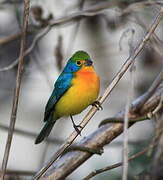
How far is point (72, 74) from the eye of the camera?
4359mm

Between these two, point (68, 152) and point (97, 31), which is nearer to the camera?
point (68, 152)

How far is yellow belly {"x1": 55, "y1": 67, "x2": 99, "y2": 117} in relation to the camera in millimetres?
4090

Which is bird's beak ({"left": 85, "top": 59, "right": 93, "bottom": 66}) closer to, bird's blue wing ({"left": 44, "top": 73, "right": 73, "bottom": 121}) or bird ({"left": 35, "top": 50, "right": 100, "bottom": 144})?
bird ({"left": 35, "top": 50, "right": 100, "bottom": 144})

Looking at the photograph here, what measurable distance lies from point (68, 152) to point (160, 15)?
3.52 feet

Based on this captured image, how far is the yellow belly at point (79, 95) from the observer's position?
4.09m

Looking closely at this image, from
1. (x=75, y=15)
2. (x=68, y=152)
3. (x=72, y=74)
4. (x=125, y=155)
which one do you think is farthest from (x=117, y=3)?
(x=125, y=155)

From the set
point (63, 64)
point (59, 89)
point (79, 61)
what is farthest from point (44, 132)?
point (63, 64)

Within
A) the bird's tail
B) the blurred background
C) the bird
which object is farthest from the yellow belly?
the blurred background

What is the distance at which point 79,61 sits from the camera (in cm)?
429

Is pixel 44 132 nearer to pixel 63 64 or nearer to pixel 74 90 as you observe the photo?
pixel 74 90

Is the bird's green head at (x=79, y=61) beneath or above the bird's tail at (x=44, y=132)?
above

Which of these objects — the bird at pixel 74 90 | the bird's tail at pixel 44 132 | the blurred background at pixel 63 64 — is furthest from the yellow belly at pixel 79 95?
the blurred background at pixel 63 64

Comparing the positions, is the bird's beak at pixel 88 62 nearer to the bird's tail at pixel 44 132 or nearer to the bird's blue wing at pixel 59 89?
the bird's blue wing at pixel 59 89

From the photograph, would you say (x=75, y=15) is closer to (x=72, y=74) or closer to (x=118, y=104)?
(x=72, y=74)
